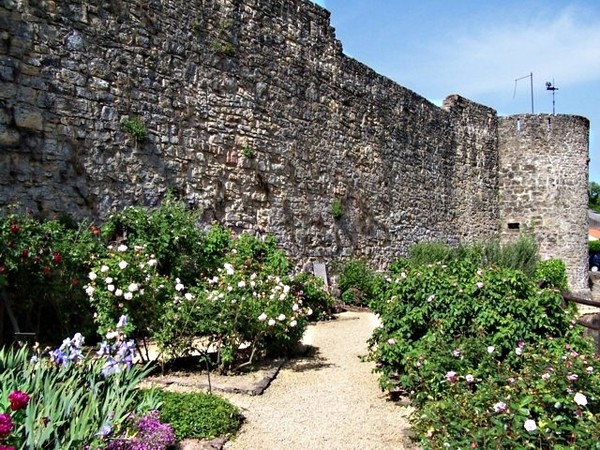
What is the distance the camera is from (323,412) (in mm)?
4863

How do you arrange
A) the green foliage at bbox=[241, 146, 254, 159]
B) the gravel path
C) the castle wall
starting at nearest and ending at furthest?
the gravel path → the green foliage at bbox=[241, 146, 254, 159] → the castle wall

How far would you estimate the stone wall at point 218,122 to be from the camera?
22.8ft

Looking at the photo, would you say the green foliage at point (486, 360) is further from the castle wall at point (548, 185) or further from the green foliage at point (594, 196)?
the green foliage at point (594, 196)

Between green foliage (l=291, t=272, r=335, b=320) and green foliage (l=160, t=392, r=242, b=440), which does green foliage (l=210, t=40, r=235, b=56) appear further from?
green foliage (l=160, t=392, r=242, b=440)

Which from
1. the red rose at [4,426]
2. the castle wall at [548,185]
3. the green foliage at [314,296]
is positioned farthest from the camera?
the castle wall at [548,185]

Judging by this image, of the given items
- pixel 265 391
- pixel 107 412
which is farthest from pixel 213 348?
pixel 107 412

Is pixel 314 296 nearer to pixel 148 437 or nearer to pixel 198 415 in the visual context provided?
pixel 198 415

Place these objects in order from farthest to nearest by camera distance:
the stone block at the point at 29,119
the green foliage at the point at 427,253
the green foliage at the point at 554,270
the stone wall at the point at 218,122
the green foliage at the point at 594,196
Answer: the green foliage at the point at 594,196 → the green foliage at the point at 554,270 → the green foliage at the point at 427,253 → the stone wall at the point at 218,122 → the stone block at the point at 29,119

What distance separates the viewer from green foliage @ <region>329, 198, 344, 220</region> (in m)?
12.1

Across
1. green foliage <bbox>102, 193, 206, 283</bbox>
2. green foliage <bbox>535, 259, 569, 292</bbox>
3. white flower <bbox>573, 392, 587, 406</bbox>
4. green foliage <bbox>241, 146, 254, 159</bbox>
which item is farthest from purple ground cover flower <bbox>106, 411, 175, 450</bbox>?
green foliage <bbox>535, 259, 569, 292</bbox>

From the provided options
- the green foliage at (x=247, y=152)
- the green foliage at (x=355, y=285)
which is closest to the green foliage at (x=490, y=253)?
the green foliage at (x=355, y=285)

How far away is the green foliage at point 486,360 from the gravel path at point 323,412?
25 centimetres

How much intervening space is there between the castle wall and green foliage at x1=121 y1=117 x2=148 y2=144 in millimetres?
14293

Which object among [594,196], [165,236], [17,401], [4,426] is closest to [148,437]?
[17,401]
